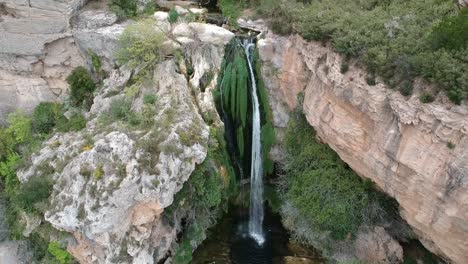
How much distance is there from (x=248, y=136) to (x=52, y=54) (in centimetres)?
881

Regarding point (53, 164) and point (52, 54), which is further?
point (52, 54)

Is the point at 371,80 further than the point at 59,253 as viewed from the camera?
No

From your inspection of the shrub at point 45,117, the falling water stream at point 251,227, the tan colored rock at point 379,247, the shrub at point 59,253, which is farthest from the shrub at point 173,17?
the tan colored rock at point 379,247

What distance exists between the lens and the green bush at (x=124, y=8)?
17266mm

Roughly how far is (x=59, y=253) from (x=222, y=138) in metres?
6.72

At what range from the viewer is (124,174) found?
12.4 m

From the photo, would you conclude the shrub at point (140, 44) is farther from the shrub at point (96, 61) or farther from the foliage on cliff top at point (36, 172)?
the foliage on cliff top at point (36, 172)

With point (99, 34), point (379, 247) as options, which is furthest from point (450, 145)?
point (99, 34)

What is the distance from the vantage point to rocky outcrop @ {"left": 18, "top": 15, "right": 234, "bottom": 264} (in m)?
12.3

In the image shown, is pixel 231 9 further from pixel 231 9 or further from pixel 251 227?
pixel 251 227

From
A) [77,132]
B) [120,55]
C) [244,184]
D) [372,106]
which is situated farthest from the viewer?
[244,184]

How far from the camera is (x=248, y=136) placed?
16.9 metres

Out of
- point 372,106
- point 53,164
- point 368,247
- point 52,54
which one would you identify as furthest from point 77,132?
point 368,247

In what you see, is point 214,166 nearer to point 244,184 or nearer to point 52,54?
point 244,184
